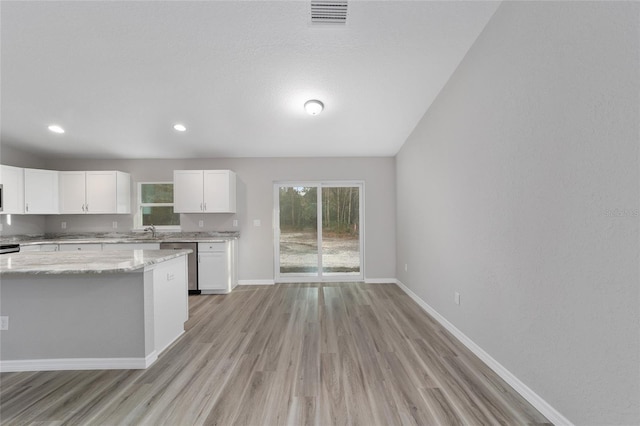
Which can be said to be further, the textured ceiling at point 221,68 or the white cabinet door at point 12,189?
the white cabinet door at point 12,189

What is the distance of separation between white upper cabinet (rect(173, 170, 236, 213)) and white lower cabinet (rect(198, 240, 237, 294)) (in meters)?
0.64

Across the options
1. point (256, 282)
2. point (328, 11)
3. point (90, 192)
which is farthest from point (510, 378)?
point (90, 192)

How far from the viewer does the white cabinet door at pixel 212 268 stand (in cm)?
422

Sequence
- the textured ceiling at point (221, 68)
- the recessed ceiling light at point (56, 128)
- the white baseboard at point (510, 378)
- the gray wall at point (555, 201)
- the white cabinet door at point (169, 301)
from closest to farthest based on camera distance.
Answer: the gray wall at point (555, 201) → the white baseboard at point (510, 378) → the textured ceiling at point (221, 68) → the white cabinet door at point (169, 301) → the recessed ceiling light at point (56, 128)

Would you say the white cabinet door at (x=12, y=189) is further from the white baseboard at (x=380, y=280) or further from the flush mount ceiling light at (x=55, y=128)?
the white baseboard at (x=380, y=280)

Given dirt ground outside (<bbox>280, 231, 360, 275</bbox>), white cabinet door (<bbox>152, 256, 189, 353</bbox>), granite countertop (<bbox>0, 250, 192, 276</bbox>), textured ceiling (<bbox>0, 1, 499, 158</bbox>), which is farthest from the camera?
dirt ground outside (<bbox>280, 231, 360, 275</bbox>)

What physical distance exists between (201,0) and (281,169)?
295cm

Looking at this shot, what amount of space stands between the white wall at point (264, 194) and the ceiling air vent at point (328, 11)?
108 inches

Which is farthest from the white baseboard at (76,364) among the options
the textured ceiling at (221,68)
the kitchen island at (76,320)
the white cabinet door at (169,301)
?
the textured ceiling at (221,68)

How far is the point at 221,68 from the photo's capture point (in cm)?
270

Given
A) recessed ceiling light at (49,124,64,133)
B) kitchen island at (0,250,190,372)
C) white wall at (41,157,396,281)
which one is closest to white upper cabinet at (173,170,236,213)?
white wall at (41,157,396,281)

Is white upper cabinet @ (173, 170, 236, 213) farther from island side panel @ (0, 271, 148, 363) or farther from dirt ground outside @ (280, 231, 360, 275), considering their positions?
island side panel @ (0, 271, 148, 363)

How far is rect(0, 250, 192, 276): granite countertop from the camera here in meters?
1.91

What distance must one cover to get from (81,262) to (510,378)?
11.4ft
